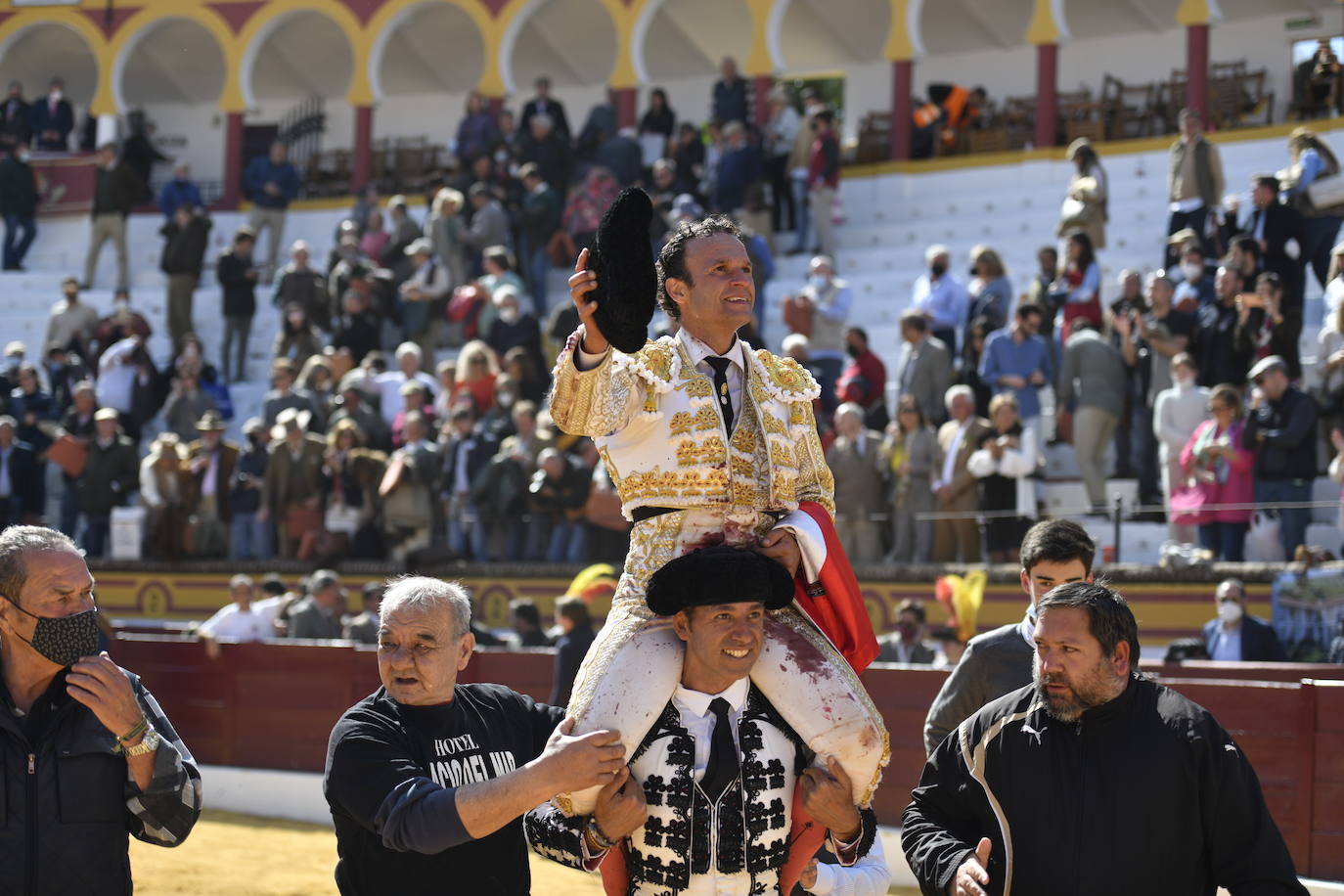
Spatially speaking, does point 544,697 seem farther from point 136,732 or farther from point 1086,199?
point 136,732

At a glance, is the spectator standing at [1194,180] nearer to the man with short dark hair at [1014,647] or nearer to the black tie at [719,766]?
the man with short dark hair at [1014,647]

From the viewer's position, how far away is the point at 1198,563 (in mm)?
8930

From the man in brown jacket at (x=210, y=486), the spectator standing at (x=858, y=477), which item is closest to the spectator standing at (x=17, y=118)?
the man in brown jacket at (x=210, y=486)

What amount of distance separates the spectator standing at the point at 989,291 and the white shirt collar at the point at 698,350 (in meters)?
7.11

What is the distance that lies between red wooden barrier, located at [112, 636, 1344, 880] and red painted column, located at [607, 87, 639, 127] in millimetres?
8913

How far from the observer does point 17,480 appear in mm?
12828

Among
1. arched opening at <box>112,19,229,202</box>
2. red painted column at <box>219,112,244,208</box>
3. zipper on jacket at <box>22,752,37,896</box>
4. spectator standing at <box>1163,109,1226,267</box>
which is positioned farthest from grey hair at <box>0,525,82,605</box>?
arched opening at <box>112,19,229,202</box>

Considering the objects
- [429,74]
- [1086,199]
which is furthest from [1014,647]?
[429,74]

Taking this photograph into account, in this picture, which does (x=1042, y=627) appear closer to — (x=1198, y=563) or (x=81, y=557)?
(x=81, y=557)

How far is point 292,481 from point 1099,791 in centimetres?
896

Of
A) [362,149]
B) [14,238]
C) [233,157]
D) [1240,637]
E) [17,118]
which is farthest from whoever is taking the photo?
[233,157]

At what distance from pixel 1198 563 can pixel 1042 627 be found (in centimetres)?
590

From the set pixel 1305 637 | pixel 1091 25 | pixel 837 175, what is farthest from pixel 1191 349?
pixel 1091 25

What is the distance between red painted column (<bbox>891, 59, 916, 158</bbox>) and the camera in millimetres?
16844
